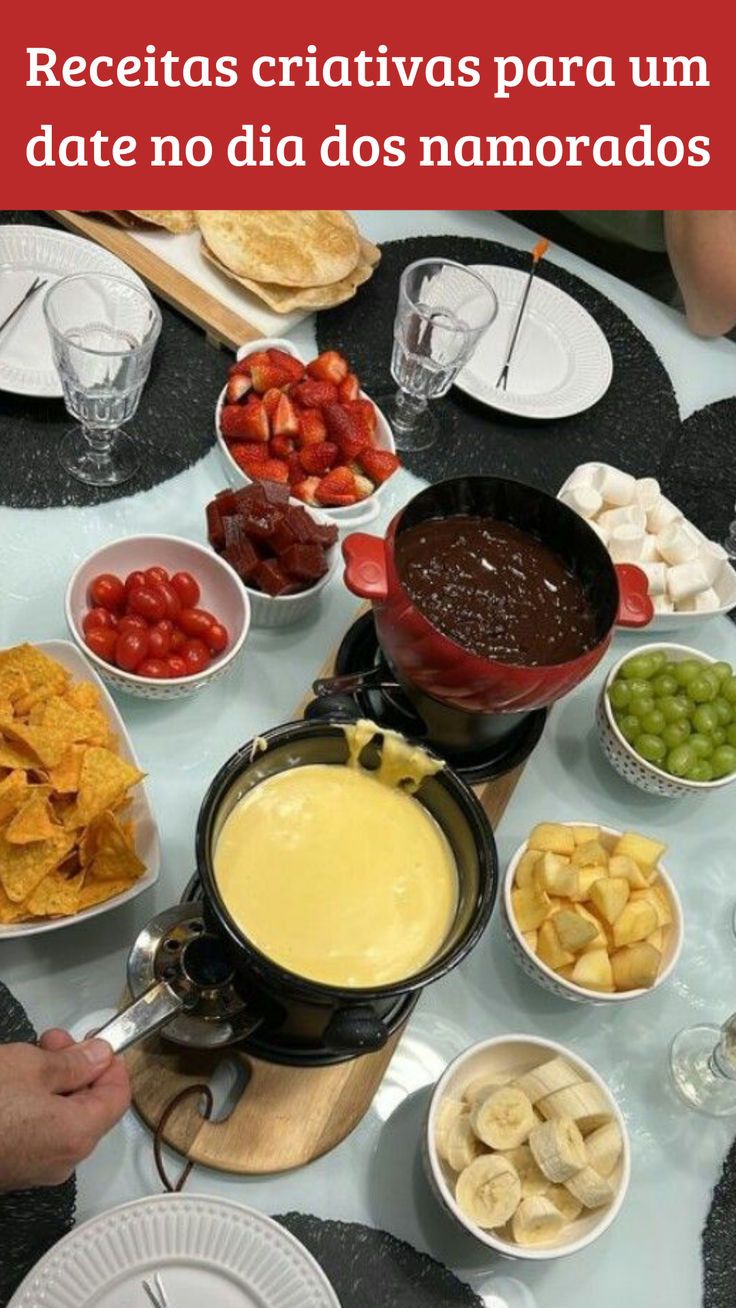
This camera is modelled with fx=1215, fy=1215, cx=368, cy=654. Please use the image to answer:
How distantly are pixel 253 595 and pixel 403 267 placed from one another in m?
0.89

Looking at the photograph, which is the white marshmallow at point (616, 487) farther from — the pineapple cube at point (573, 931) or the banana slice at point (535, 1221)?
the banana slice at point (535, 1221)

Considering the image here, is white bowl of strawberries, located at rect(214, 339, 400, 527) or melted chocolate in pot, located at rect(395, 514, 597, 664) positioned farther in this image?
white bowl of strawberries, located at rect(214, 339, 400, 527)

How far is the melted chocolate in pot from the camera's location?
4.33 feet

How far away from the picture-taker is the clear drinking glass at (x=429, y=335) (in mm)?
1835

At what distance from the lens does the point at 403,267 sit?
2.14 metres

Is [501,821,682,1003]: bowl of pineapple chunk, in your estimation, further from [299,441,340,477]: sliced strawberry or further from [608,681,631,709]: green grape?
[299,441,340,477]: sliced strawberry

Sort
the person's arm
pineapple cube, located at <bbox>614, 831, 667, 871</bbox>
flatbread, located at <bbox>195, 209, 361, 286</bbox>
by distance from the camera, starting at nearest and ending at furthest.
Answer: pineapple cube, located at <bbox>614, 831, 667, 871</bbox> → flatbread, located at <bbox>195, 209, 361, 286</bbox> → the person's arm

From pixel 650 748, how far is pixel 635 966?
0.98 feet

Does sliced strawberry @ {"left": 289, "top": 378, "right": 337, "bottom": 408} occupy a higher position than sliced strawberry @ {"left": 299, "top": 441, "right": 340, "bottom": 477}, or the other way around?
sliced strawberry @ {"left": 289, "top": 378, "right": 337, "bottom": 408}

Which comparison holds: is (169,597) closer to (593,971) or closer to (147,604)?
(147,604)

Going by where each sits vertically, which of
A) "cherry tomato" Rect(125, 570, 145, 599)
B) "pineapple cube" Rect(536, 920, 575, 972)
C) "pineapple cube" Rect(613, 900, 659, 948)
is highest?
"cherry tomato" Rect(125, 570, 145, 599)

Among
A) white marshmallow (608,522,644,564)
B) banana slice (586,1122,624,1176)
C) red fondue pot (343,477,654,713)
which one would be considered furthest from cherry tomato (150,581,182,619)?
banana slice (586,1122,624,1176)

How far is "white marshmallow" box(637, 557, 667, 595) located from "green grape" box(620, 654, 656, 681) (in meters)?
0.16
